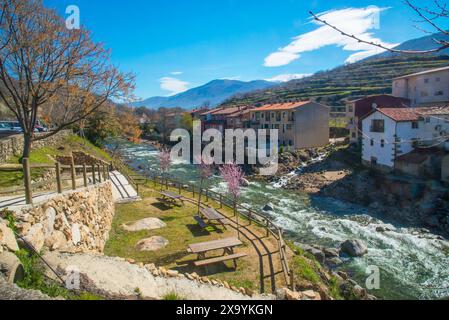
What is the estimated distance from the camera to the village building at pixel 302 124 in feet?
157

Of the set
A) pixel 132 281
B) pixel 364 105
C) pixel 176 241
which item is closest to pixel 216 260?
pixel 176 241

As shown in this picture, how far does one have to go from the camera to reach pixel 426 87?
140ft

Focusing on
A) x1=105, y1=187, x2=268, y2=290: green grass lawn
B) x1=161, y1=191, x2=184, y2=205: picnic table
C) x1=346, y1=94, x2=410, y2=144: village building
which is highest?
x1=346, y1=94, x2=410, y2=144: village building

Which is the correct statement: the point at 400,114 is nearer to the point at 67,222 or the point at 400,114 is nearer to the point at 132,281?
the point at 132,281

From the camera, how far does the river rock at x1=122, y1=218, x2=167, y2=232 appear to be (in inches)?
576

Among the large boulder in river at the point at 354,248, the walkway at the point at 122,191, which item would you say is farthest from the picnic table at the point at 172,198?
the large boulder in river at the point at 354,248

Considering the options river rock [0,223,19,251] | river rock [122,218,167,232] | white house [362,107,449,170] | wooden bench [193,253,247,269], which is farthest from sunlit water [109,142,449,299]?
river rock [0,223,19,251]

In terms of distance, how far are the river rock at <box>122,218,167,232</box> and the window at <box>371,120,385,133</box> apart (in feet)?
89.9

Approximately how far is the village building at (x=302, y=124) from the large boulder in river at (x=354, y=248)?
102 ft

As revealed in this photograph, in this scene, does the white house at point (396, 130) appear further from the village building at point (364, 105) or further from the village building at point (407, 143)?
the village building at point (364, 105)

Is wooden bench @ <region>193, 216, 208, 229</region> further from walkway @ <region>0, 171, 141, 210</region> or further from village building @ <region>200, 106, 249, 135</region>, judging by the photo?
village building @ <region>200, 106, 249, 135</region>

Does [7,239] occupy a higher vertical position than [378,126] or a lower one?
lower

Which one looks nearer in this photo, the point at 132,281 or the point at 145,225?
the point at 132,281

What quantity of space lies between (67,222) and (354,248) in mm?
15250
